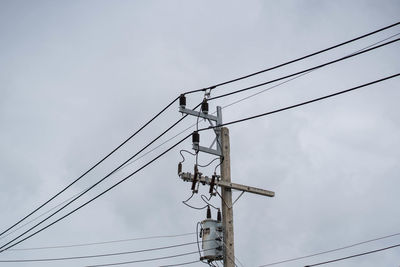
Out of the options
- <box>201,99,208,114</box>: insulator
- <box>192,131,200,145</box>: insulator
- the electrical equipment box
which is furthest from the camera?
<box>201,99,208,114</box>: insulator

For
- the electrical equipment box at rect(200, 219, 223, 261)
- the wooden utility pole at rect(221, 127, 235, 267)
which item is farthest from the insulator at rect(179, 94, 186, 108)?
the electrical equipment box at rect(200, 219, 223, 261)

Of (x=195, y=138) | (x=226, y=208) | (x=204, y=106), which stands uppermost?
(x=204, y=106)

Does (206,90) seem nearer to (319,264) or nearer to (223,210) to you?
(223,210)

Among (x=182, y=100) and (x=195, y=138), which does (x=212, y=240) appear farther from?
(x=182, y=100)

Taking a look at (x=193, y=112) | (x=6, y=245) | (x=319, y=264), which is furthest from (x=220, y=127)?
(x=6, y=245)

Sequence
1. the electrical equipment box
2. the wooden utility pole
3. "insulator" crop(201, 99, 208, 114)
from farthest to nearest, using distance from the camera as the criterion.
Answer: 1. "insulator" crop(201, 99, 208, 114)
2. the electrical equipment box
3. the wooden utility pole

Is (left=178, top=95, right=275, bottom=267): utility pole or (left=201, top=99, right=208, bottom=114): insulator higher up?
(left=201, top=99, right=208, bottom=114): insulator

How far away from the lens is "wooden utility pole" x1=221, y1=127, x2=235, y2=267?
1495cm

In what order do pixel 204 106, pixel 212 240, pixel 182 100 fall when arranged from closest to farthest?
pixel 212 240 → pixel 182 100 → pixel 204 106

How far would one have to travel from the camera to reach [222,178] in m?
15.7

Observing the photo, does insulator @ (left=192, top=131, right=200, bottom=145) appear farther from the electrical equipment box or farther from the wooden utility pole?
the electrical equipment box

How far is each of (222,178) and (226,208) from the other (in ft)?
2.67

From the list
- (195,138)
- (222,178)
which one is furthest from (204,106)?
(222,178)

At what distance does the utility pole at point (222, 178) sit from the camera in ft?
49.4
